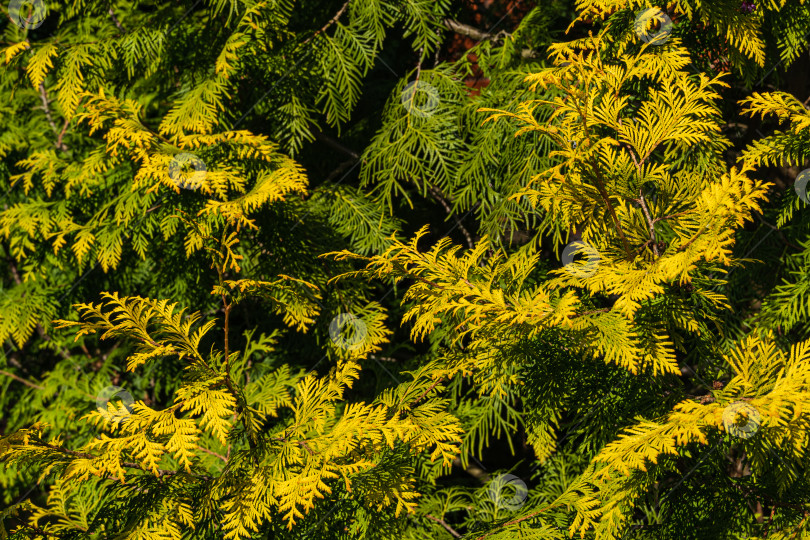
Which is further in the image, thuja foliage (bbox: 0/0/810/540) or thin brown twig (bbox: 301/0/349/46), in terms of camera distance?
thin brown twig (bbox: 301/0/349/46)

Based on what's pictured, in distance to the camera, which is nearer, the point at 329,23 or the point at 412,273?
the point at 412,273

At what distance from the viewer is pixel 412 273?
1.71 m

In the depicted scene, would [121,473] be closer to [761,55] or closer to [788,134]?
[788,134]

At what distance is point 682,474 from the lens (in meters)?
1.77

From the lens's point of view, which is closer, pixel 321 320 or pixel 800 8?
pixel 800 8

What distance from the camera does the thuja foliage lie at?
1504mm

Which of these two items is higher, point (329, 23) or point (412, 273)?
point (329, 23)

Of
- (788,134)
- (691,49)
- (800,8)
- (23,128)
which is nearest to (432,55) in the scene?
(691,49)

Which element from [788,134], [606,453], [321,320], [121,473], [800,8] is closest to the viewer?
[606,453]

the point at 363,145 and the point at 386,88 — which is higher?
the point at 386,88

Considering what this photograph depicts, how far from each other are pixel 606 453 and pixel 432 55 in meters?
2.12

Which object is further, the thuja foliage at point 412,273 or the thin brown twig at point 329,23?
the thin brown twig at point 329,23

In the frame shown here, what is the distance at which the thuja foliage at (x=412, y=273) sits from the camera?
1.50 m

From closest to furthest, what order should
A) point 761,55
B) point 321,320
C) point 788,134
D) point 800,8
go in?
point 788,134 < point 761,55 < point 800,8 < point 321,320
